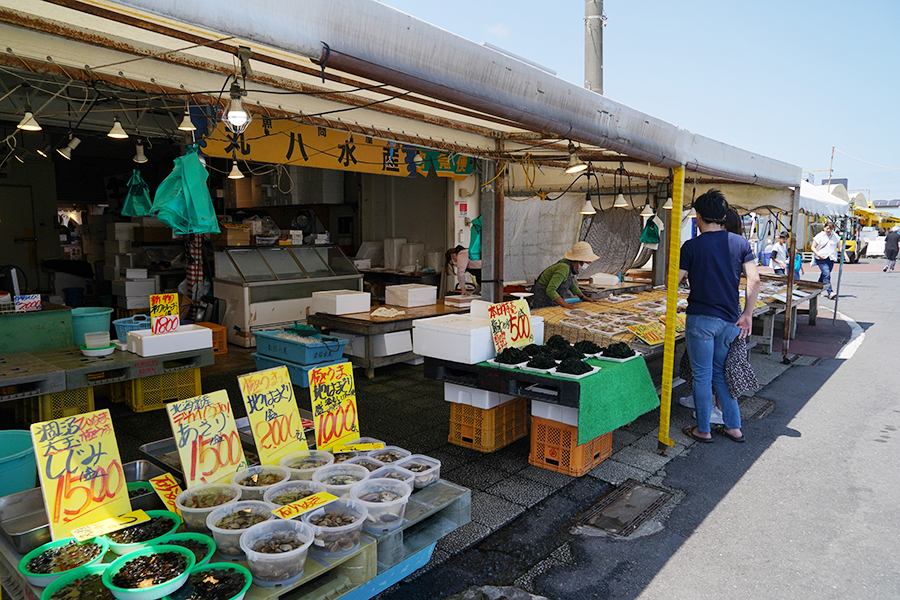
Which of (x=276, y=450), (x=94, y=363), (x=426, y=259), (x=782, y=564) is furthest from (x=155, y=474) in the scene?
(x=426, y=259)

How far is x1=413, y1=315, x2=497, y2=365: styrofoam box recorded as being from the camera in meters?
4.54

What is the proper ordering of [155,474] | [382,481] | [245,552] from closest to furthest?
[245,552] < [382,481] < [155,474]

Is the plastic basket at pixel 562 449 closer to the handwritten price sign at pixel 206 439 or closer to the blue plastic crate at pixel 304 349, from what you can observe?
the handwritten price sign at pixel 206 439

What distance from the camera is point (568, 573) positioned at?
319cm

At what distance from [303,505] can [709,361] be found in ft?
13.3

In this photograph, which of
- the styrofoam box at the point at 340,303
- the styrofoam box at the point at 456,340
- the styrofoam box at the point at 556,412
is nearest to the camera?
the styrofoam box at the point at 556,412

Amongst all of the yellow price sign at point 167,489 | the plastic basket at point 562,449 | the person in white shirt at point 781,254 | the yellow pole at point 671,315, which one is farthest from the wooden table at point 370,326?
the person in white shirt at point 781,254

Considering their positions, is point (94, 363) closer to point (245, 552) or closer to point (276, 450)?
point (276, 450)

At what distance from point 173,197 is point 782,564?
512 cm

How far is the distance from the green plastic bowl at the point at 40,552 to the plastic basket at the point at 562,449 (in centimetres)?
318

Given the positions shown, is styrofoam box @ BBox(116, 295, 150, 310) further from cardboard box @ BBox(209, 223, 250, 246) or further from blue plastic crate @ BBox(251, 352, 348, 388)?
blue plastic crate @ BBox(251, 352, 348, 388)

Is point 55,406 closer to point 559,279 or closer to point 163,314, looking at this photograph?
point 163,314

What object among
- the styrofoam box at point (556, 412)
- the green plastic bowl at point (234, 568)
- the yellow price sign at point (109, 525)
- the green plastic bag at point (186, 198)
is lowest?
the styrofoam box at point (556, 412)

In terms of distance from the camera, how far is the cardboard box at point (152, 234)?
433 inches
